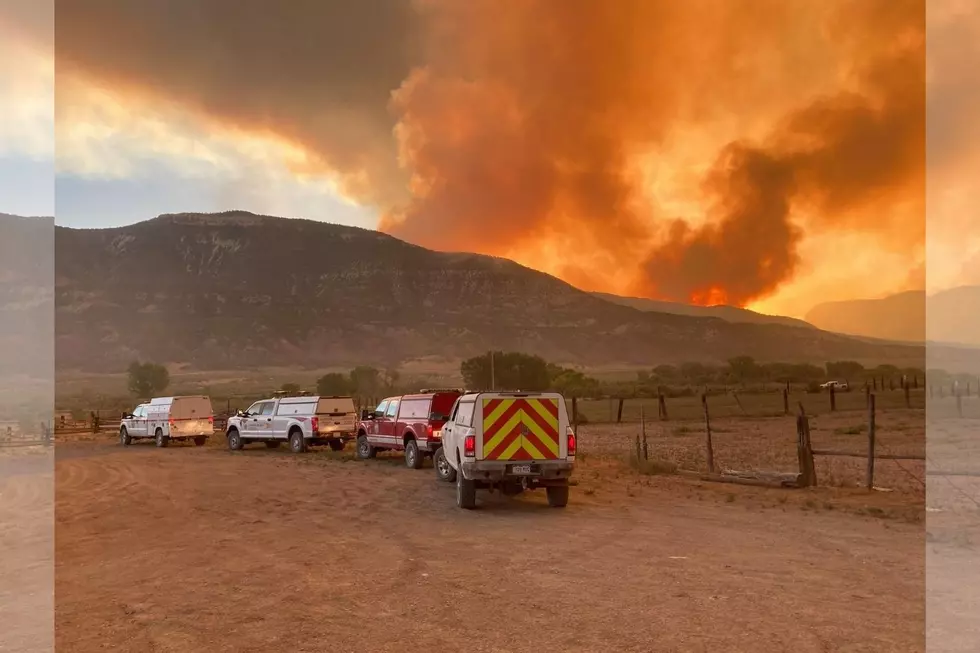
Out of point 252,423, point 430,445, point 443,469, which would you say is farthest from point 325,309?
point 443,469

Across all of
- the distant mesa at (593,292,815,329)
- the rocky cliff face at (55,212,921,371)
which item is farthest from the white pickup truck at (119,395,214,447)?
the distant mesa at (593,292,815,329)

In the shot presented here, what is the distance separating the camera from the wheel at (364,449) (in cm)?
2389

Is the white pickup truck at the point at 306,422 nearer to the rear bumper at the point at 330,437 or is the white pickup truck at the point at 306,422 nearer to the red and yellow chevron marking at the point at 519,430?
the rear bumper at the point at 330,437

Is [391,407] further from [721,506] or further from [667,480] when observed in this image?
[721,506]

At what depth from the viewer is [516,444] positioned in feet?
43.9

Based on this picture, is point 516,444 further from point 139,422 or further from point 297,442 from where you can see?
point 139,422

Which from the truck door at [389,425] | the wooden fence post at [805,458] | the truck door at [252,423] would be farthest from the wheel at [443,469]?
the truck door at [252,423]

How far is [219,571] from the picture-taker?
9.07 meters

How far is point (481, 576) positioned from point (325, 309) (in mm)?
112527

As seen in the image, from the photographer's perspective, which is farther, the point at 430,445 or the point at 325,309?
the point at 325,309

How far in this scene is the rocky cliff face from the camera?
106 meters

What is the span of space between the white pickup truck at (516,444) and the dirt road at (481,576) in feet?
2.00

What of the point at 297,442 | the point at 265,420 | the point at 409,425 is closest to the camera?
the point at 409,425

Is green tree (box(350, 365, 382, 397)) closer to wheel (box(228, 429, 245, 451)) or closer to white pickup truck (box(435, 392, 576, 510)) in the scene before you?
wheel (box(228, 429, 245, 451))
